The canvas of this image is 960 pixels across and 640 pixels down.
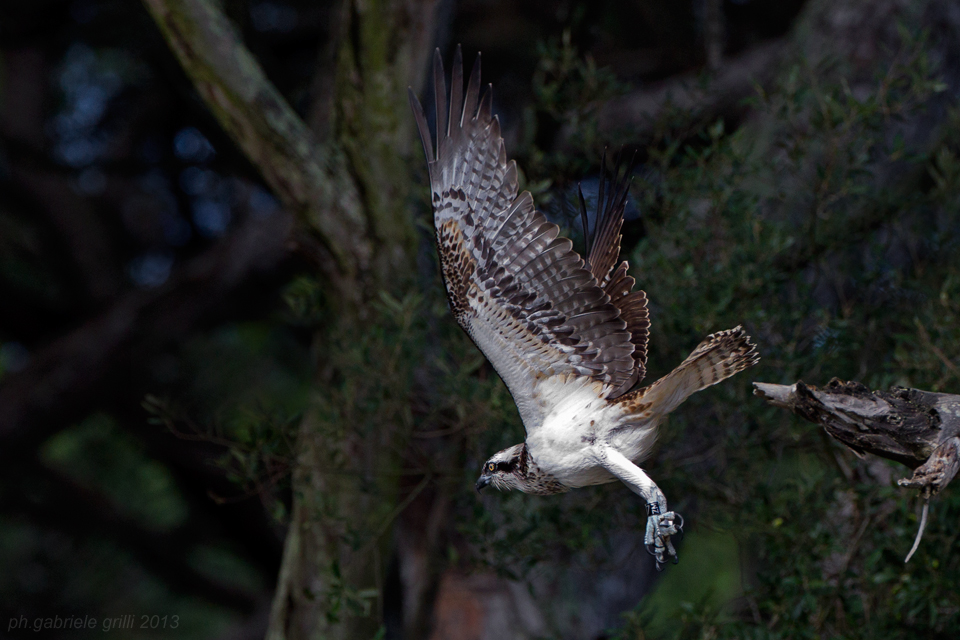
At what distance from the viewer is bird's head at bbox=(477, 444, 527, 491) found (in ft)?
10.0

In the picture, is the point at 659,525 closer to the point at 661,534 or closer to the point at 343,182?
the point at 661,534

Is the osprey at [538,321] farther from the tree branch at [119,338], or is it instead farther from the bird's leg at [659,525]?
the tree branch at [119,338]

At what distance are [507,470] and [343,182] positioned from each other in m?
2.50

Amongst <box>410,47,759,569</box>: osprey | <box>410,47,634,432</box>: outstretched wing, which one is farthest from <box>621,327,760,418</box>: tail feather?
<box>410,47,634,432</box>: outstretched wing

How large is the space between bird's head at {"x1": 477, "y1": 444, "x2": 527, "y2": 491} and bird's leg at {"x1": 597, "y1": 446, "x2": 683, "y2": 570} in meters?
0.33

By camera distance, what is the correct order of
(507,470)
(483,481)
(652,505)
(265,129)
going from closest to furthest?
(652,505) → (507,470) → (483,481) → (265,129)

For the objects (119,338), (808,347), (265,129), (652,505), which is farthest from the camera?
(119,338)

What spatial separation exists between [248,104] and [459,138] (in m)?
2.29

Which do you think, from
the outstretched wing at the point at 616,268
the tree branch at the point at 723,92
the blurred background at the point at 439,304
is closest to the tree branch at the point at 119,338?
the blurred background at the point at 439,304

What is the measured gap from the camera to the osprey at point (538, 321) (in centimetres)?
283

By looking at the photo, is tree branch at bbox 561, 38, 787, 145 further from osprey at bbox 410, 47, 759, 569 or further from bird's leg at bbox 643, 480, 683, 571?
bird's leg at bbox 643, 480, 683, 571

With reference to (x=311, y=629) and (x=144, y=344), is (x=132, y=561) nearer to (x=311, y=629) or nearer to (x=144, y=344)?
(x=144, y=344)

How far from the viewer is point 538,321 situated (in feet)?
9.43

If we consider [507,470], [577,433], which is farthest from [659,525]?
[507,470]
